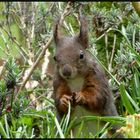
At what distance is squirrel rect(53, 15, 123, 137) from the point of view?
8.94 ft

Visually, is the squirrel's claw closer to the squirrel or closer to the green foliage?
the squirrel

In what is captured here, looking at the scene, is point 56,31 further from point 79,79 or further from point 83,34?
point 79,79

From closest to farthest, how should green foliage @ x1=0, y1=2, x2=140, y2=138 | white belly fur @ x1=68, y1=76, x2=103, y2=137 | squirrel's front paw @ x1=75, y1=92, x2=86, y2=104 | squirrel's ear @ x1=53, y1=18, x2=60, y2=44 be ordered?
green foliage @ x1=0, y1=2, x2=140, y2=138
white belly fur @ x1=68, y1=76, x2=103, y2=137
squirrel's front paw @ x1=75, y1=92, x2=86, y2=104
squirrel's ear @ x1=53, y1=18, x2=60, y2=44

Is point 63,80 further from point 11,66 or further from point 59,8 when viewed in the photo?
point 59,8

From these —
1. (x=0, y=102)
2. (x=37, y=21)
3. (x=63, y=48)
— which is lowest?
(x=0, y=102)

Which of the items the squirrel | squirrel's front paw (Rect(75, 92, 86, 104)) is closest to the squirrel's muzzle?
the squirrel

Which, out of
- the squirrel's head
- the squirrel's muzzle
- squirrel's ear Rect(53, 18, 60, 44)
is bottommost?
the squirrel's muzzle

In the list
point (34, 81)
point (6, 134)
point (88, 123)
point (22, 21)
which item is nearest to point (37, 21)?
point (22, 21)

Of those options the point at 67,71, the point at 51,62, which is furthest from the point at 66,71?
the point at 51,62

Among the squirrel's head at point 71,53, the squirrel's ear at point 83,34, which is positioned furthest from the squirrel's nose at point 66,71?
the squirrel's ear at point 83,34

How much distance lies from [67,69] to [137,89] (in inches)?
13.9

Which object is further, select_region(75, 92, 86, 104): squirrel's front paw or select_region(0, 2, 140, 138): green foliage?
select_region(75, 92, 86, 104): squirrel's front paw

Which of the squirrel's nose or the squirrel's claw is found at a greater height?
the squirrel's nose

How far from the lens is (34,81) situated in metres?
4.07
